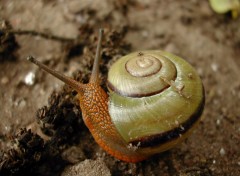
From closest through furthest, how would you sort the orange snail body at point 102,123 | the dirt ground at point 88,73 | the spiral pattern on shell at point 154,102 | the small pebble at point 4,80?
1. the spiral pattern on shell at point 154,102
2. the orange snail body at point 102,123
3. the dirt ground at point 88,73
4. the small pebble at point 4,80

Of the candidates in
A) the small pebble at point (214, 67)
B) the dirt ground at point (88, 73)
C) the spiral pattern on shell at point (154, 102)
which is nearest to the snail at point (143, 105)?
the spiral pattern on shell at point (154, 102)

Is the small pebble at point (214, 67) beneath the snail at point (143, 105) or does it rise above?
beneath

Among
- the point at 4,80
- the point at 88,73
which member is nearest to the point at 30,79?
the point at 4,80

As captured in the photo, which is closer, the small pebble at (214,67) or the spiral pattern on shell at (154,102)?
the spiral pattern on shell at (154,102)

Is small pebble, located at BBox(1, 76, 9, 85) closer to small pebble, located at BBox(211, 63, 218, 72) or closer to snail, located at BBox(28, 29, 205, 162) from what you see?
snail, located at BBox(28, 29, 205, 162)

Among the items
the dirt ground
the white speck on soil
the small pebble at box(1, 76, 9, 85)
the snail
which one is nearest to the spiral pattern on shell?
the snail

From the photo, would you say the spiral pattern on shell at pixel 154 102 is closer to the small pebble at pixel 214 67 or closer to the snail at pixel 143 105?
the snail at pixel 143 105
